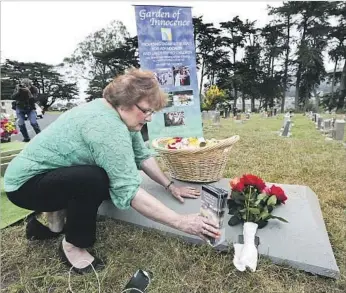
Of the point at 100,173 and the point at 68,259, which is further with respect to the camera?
the point at 68,259

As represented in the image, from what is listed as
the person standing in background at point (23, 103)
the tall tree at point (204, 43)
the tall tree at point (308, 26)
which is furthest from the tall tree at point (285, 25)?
the person standing in background at point (23, 103)

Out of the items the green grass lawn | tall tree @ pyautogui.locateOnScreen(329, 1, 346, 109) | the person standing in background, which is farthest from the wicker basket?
tall tree @ pyautogui.locateOnScreen(329, 1, 346, 109)

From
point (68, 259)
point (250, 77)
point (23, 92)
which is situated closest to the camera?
point (68, 259)

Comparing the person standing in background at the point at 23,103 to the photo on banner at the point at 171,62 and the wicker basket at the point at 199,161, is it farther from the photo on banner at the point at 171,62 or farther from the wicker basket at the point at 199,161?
the wicker basket at the point at 199,161

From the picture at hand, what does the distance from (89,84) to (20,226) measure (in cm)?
2431

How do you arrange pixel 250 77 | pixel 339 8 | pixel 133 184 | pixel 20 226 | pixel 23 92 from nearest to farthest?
pixel 133 184, pixel 20 226, pixel 23 92, pixel 339 8, pixel 250 77

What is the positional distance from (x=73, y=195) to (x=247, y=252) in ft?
2.63

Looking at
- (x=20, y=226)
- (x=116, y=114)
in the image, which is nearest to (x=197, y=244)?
(x=116, y=114)

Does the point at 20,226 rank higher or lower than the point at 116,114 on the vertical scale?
lower

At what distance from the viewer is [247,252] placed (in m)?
1.32

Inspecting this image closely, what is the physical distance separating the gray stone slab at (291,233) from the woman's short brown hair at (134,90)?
719mm

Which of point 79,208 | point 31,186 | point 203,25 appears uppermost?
Result: point 203,25

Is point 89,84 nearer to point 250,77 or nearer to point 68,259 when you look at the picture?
point 250,77

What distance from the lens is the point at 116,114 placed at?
4.19 feet
